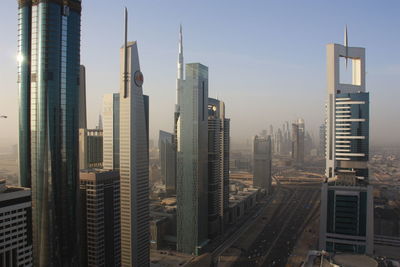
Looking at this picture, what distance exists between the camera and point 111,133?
161 feet

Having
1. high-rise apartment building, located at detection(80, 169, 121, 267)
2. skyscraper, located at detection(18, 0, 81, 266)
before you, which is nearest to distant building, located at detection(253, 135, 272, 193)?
high-rise apartment building, located at detection(80, 169, 121, 267)

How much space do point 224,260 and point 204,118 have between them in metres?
21.2

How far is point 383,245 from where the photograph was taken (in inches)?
2062

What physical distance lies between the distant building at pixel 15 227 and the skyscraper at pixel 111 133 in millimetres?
22447

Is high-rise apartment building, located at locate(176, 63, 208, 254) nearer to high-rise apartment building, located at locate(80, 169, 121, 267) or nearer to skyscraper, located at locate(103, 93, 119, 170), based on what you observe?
skyscraper, located at locate(103, 93, 119, 170)

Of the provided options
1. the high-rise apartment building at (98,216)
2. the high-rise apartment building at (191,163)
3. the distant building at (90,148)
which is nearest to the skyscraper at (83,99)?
the distant building at (90,148)

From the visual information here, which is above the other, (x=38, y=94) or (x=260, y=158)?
(x=38, y=94)

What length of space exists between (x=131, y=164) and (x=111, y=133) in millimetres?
7784

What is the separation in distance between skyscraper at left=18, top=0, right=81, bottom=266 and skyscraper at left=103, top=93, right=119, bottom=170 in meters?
14.0

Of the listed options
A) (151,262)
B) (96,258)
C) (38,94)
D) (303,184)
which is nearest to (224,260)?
(151,262)

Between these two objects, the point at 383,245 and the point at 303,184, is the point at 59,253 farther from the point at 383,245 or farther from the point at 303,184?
the point at 303,184

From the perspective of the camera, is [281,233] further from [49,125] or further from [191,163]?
[49,125]

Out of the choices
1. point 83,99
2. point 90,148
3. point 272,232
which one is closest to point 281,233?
point 272,232

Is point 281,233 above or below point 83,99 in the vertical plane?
below
